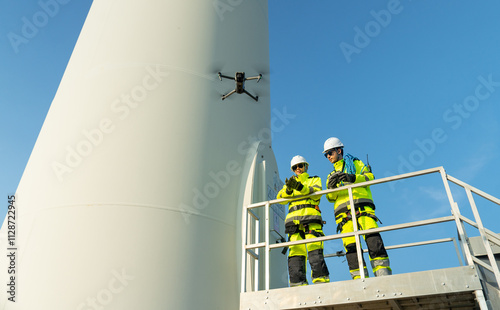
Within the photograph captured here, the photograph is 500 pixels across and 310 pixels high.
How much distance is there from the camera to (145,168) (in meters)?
5.34

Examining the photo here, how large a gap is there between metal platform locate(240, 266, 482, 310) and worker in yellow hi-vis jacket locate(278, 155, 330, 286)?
2.25ft

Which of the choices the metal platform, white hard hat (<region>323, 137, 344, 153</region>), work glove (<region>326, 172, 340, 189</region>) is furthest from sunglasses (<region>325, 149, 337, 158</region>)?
the metal platform

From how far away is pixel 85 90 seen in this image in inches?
239

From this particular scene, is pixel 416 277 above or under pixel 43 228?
under

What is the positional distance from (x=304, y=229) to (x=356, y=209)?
0.76 meters

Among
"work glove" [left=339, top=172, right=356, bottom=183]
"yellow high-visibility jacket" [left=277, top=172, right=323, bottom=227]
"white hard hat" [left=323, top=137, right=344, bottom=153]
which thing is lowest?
"yellow high-visibility jacket" [left=277, top=172, right=323, bottom=227]

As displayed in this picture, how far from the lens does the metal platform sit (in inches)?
149

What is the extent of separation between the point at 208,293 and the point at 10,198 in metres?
3.31

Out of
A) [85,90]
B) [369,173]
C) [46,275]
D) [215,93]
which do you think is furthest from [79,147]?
[369,173]

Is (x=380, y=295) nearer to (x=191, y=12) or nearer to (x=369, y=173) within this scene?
(x=369, y=173)

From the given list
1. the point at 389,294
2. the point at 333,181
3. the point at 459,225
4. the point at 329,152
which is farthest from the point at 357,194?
the point at 389,294

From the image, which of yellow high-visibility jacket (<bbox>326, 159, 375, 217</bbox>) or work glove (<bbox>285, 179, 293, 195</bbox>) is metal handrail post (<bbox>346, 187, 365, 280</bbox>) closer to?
yellow high-visibility jacket (<bbox>326, 159, 375, 217</bbox>)

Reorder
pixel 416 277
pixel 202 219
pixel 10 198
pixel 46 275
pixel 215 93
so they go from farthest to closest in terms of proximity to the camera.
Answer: pixel 215 93 → pixel 10 198 → pixel 202 219 → pixel 46 275 → pixel 416 277

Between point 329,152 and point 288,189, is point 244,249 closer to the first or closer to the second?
point 288,189
